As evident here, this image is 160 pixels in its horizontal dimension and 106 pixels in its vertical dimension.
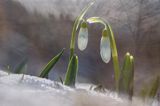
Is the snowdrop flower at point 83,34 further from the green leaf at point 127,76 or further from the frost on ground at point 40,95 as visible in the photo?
the frost on ground at point 40,95

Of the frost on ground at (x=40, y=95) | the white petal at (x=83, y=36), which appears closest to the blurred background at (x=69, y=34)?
the white petal at (x=83, y=36)

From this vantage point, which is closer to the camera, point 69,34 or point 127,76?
point 127,76

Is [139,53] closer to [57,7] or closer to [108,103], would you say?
[57,7]

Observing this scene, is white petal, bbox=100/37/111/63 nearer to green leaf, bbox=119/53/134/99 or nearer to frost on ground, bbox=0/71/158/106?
green leaf, bbox=119/53/134/99

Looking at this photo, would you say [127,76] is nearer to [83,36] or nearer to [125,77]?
[125,77]

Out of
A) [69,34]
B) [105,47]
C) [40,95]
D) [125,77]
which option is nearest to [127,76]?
[125,77]

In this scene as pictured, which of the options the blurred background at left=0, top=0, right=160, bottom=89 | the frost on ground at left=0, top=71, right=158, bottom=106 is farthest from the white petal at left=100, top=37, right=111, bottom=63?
the blurred background at left=0, top=0, right=160, bottom=89
